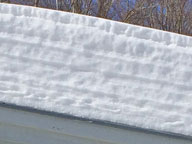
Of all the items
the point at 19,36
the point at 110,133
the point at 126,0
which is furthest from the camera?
the point at 126,0

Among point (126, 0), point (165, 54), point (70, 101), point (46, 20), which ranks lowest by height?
point (70, 101)

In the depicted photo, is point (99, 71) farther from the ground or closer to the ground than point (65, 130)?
farther from the ground

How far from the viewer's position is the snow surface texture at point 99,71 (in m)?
3.13

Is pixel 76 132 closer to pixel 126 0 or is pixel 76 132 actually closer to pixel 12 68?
pixel 12 68

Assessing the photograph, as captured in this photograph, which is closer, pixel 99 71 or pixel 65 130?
pixel 65 130

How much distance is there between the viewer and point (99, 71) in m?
3.17

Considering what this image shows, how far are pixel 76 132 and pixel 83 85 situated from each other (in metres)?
0.44

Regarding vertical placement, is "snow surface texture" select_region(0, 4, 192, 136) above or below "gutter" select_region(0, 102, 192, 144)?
above

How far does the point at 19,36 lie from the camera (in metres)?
3.26

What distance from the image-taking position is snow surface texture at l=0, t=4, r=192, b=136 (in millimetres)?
3129

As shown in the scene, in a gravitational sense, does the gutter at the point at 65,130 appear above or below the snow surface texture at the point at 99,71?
below

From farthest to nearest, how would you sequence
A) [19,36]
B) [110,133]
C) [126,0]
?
[126,0], [19,36], [110,133]

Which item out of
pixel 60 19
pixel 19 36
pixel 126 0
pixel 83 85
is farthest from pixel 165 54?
pixel 126 0

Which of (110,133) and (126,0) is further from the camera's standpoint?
(126,0)
